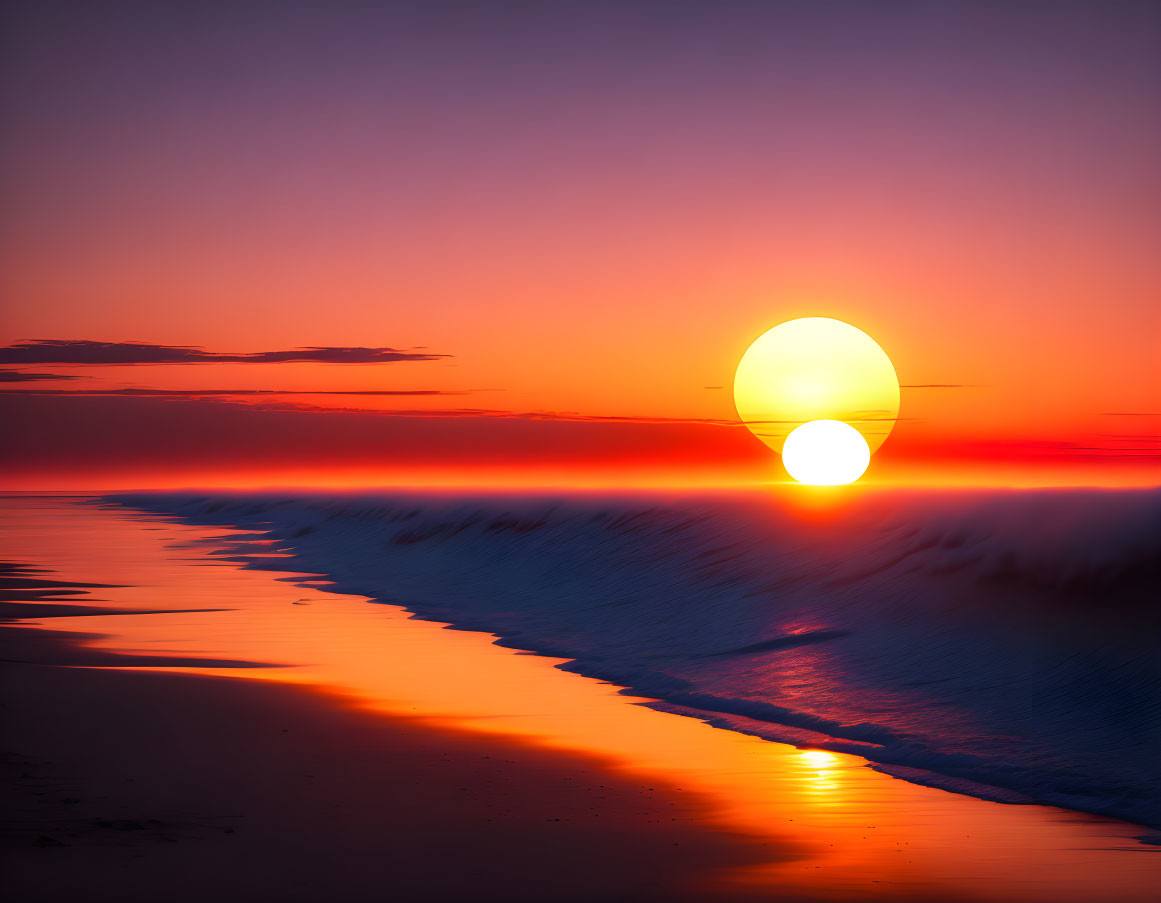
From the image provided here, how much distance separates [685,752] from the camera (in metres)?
12.1

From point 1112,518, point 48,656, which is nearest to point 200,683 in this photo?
point 48,656

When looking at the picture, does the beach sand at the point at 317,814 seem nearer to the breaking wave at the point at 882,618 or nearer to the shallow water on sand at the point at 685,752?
the shallow water on sand at the point at 685,752

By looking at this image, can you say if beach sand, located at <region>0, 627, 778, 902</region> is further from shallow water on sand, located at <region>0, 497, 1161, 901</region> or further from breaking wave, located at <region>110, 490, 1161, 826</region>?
breaking wave, located at <region>110, 490, 1161, 826</region>

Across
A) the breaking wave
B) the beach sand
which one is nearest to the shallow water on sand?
the beach sand

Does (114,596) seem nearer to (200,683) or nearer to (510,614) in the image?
(510,614)

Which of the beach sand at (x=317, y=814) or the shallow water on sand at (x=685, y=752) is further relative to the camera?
the shallow water on sand at (x=685, y=752)

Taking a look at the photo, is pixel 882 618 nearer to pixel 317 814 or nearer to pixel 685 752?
pixel 685 752

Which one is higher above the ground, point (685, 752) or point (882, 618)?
point (882, 618)

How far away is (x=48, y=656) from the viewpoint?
17266 mm

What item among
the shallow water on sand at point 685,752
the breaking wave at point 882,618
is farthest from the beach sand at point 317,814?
the breaking wave at point 882,618

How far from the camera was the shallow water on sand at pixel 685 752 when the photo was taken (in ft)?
27.0

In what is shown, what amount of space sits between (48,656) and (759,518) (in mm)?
19850

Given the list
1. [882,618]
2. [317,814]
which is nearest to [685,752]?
[317,814]

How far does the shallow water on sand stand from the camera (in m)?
8.24
